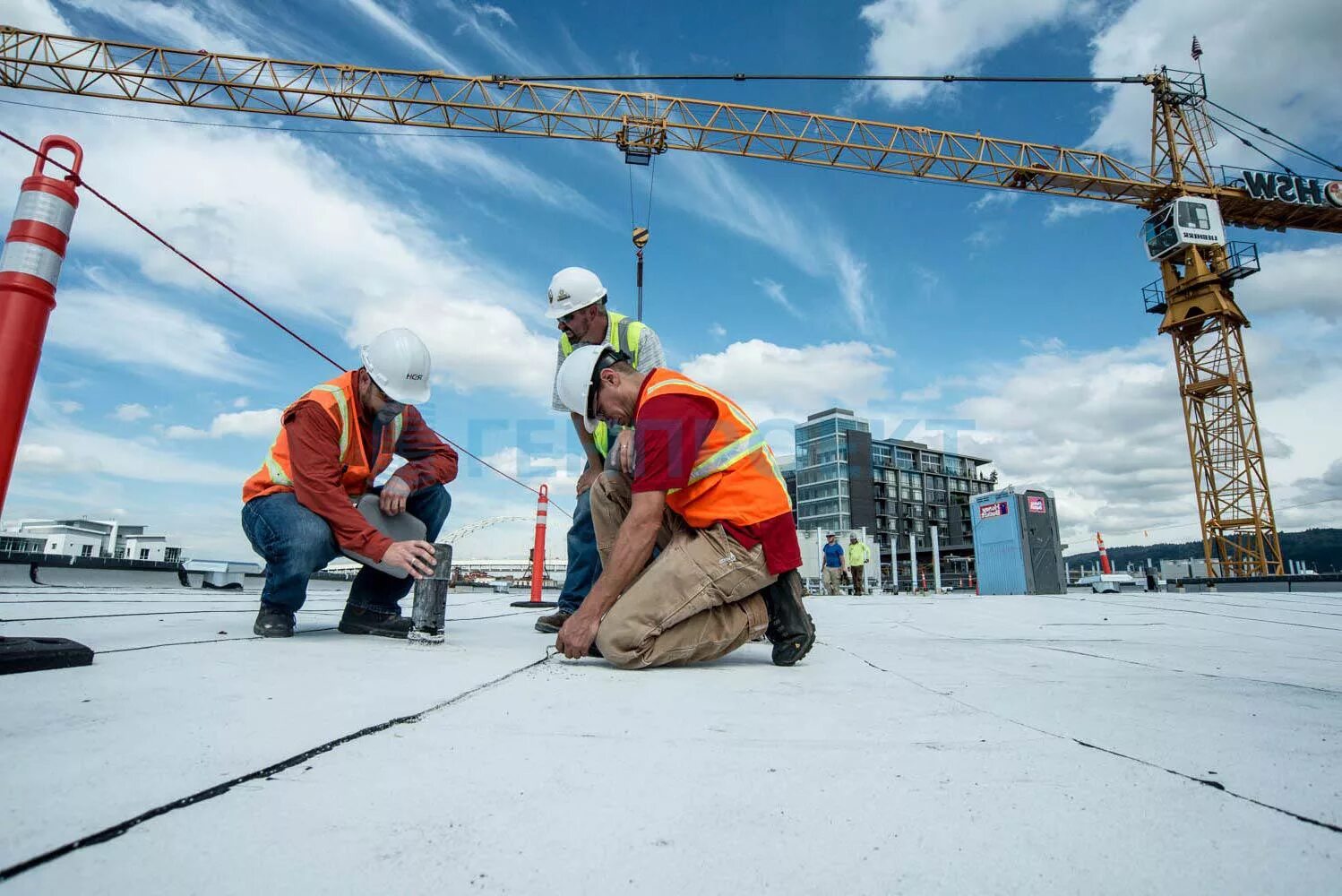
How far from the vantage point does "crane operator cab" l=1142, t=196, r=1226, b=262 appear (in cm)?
2206

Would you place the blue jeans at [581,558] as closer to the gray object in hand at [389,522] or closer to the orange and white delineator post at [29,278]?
the gray object in hand at [389,522]

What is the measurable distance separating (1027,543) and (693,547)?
12145 mm

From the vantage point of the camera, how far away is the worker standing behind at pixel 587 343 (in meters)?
3.36

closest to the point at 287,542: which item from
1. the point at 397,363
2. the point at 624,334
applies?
the point at 397,363

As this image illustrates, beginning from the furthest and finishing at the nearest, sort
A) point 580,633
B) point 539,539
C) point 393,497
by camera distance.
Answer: point 539,539, point 393,497, point 580,633

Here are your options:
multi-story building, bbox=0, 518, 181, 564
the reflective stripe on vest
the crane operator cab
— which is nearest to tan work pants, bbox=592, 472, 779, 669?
the reflective stripe on vest

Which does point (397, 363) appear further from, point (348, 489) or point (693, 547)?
point (693, 547)

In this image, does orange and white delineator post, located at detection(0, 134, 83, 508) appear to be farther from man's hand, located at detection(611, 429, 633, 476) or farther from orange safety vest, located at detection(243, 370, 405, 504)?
man's hand, located at detection(611, 429, 633, 476)

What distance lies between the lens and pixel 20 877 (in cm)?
54

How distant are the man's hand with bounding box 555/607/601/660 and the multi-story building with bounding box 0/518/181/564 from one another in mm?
7900

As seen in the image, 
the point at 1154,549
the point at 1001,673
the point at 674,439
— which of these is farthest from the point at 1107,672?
the point at 1154,549

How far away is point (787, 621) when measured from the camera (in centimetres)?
217

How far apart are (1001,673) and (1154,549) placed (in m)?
107

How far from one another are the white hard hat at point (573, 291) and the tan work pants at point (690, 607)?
65.7 inches
